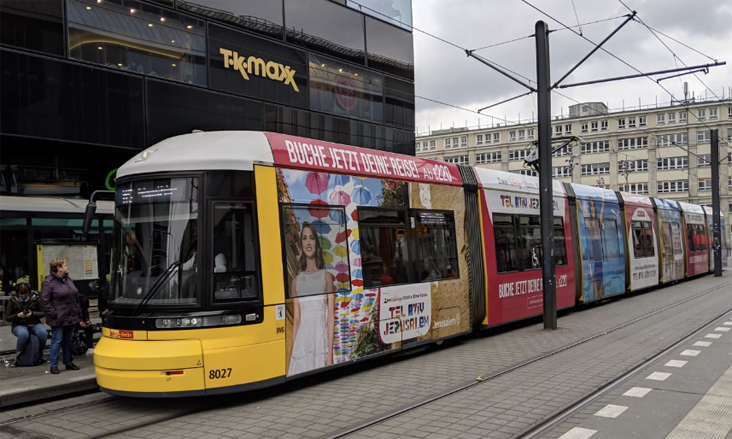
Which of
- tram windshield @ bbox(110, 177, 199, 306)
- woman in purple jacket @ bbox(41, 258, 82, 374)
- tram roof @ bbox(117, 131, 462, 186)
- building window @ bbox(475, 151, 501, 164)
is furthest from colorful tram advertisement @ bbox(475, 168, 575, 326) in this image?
building window @ bbox(475, 151, 501, 164)

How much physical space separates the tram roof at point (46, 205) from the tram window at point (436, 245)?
7748 millimetres

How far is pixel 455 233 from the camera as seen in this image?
37.3 ft

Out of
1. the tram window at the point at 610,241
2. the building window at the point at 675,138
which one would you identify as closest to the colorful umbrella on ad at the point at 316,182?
the tram window at the point at 610,241

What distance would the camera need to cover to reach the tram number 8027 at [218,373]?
7082mm

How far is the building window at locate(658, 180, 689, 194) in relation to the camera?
79688 mm

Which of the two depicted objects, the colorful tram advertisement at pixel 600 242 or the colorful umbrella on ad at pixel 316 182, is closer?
the colorful umbrella on ad at pixel 316 182

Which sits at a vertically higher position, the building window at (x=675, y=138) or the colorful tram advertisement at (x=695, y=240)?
the building window at (x=675, y=138)

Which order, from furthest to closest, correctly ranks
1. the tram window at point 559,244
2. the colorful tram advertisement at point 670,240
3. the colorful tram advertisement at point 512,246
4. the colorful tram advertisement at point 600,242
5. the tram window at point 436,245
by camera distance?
the colorful tram advertisement at point 670,240, the colorful tram advertisement at point 600,242, the tram window at point 559,244, the colorful tram advertisement at point 512,246, the tram window at point 436,245

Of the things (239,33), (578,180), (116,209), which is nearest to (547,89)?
(239,33)

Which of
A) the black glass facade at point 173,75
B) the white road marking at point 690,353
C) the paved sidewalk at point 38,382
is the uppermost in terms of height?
the black glass facade at point 173,75

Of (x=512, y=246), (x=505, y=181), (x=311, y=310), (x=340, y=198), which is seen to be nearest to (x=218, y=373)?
(x=311, y=310)

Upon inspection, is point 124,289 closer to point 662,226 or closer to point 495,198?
point 495,198

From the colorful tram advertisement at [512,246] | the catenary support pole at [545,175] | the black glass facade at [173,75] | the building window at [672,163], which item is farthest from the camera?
the building window at [672,163]

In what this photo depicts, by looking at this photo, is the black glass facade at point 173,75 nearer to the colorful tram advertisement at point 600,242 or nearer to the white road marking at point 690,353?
the colorful tram advertisement at point 600,242
